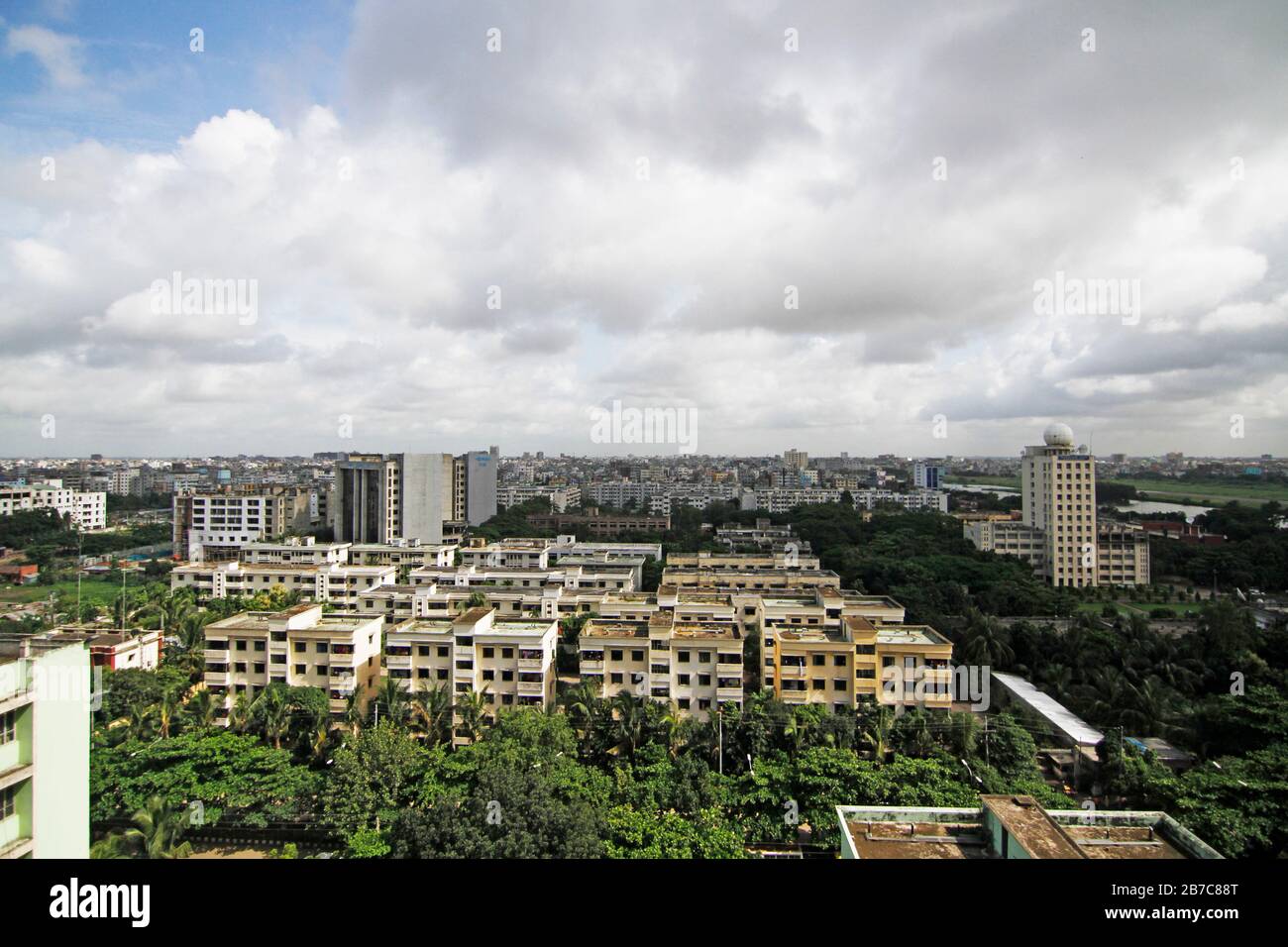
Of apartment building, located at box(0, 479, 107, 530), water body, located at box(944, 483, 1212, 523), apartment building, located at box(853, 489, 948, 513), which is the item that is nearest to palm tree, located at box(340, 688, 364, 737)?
apartment building, located at box(0, 479, 107, 530)

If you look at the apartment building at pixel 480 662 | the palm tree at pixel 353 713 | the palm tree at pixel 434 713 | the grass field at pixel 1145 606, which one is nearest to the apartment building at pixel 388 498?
the apartment building at pixel 480 662

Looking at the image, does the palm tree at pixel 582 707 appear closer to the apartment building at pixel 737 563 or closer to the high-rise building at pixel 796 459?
the apartment building at pixel 737 563

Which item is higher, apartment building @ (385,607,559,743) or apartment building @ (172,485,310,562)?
apartment building @ (172,485,310,562)

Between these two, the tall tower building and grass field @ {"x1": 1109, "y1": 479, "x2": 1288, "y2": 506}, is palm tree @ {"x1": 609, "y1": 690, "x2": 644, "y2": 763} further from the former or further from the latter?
grass field @ {"x1": 1109, "y1": 479, "x2": 1288, "y2": 506}

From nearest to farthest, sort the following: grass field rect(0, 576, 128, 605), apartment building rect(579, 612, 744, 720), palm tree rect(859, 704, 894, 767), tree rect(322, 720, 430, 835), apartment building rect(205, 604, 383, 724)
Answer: tree rect(322, 720, 430, 835) → palm tree rect(859, 704, 894, 767) → apartment building rect(579, 612, 744, 720) → apartment building rect(205, 604, 383, 724) → grass field rect(0, 576, 128, 605)

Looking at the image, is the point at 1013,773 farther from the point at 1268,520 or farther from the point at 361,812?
the point at 1268,520

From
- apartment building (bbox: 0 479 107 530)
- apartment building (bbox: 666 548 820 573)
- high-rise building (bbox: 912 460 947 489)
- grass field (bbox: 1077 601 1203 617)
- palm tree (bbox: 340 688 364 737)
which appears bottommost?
grass field (bbox: 1077 601 1203 617)

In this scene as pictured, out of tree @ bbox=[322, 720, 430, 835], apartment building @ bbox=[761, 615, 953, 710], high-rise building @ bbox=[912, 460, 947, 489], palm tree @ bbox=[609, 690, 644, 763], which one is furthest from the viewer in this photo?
high-rise building @ bbox=[912, 460, 947, 489]
